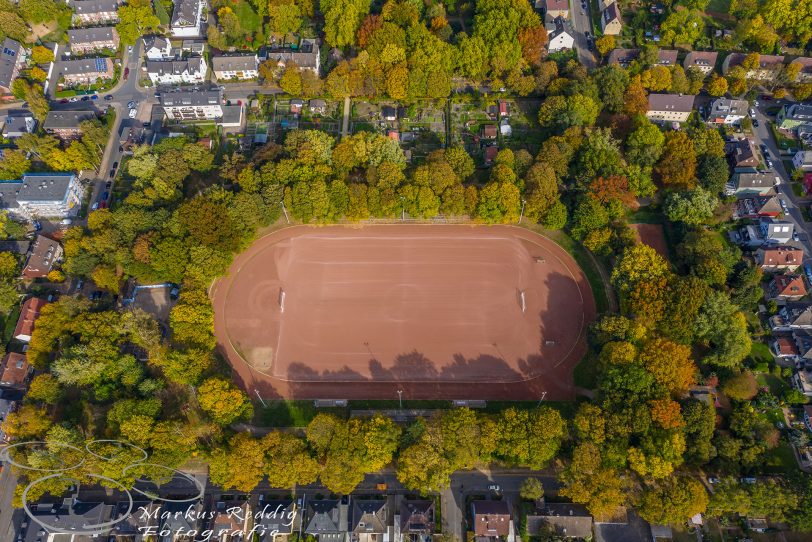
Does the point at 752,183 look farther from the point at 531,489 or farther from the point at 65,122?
the point at 65,122

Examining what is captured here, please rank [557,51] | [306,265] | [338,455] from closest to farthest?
[338,455]
[306,265]
[557,51]

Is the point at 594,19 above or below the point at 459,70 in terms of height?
above

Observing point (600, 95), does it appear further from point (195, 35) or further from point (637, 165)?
point (195, 35)

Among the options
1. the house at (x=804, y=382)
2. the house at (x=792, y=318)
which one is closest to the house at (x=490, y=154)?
the house at (x=792, y=318)

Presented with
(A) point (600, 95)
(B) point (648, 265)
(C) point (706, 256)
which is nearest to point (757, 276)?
(C) point (706, 256)

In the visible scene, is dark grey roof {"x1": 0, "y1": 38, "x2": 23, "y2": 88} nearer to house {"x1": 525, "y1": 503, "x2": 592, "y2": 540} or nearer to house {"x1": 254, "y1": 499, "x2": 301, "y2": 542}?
house {"x1": 254, "y1": 499, "x2": 301, "y2": 542}

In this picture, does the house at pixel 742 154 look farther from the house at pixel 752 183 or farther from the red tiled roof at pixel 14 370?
the red tiled roof at pixel 14 370

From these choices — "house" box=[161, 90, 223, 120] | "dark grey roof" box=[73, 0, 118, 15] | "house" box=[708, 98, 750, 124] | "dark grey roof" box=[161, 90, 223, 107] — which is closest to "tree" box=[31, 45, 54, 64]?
"dark grey roof" box=[73, 0, 118, 15]
